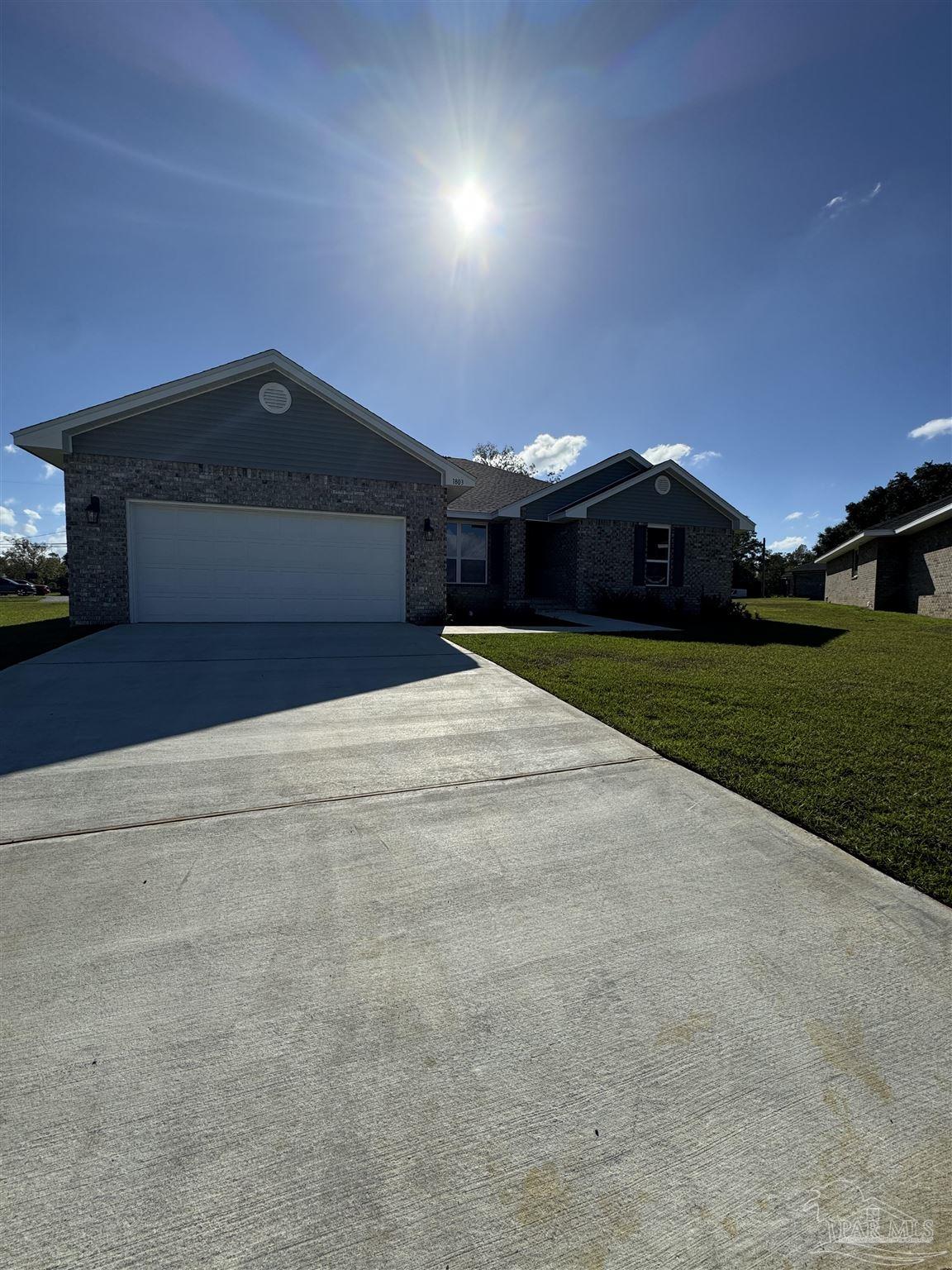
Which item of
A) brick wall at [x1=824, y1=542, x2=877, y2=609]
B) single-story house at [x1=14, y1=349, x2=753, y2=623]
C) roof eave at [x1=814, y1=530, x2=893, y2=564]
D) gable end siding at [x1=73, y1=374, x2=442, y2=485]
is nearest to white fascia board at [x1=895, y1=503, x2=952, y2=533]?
roof eave at [x1=814, y1=530, x2=893, y2=564]

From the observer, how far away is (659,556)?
16.8 meters

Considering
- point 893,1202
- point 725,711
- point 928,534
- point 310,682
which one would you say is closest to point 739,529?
point 928,534

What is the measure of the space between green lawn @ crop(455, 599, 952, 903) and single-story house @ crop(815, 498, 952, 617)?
39.1 feet

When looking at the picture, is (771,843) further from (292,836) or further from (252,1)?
(252,1)

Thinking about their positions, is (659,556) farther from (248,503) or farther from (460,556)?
(248,503)

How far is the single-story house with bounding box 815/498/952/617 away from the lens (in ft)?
62.3

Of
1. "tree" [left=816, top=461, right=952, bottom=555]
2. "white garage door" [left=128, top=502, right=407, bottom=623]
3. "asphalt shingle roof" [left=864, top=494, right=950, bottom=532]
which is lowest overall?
"white garage door" [left=128, top=502, right=407, bottom=623]

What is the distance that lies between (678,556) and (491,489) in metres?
6.39

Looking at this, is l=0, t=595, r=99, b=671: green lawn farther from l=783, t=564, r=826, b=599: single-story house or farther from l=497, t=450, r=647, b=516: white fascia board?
l=783, t=564, r=826, b=599: single-story house

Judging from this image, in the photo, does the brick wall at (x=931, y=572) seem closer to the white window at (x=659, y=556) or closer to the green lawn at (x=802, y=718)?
the white window at (x=659, y=556)

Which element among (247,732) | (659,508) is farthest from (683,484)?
(247,732)

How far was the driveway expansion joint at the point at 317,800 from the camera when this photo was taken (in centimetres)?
267

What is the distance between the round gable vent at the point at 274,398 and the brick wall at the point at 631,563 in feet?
28.3

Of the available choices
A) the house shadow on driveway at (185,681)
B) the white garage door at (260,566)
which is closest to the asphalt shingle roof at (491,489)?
the white garage door at (260,566)
